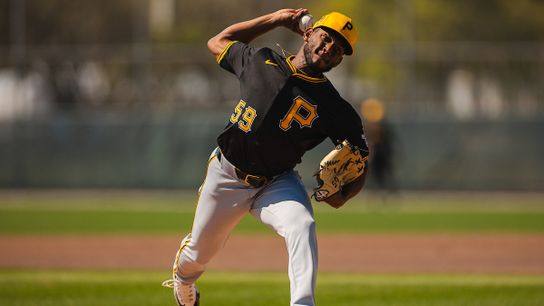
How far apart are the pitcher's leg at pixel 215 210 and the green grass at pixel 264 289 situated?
1.56m

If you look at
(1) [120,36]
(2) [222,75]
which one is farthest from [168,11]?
(2) [222,75]

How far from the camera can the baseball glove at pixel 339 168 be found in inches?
218

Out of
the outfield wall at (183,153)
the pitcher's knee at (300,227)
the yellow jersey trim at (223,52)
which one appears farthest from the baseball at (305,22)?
the outfield wall at (183,153)

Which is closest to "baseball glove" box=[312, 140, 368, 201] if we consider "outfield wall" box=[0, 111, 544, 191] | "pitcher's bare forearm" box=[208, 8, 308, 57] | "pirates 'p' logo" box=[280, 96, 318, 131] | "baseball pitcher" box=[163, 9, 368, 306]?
"baseball pitcher" box=[163, 9, 368, 306]

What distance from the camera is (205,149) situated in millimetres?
22125

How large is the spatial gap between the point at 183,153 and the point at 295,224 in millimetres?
17121

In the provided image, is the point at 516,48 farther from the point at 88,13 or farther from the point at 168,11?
the point at 88,13

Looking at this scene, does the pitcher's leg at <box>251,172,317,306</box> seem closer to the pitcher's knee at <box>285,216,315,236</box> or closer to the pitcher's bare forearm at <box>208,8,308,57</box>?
the pitcher's knee at <box>285,216,315,236</box>

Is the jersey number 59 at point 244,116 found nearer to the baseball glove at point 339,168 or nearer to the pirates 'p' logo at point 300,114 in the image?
the pirates 'p' logo at point 300,114

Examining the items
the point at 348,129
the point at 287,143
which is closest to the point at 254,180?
the point at 287,143

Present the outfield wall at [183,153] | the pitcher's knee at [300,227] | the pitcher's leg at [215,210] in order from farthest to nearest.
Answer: the outfield wall at [183,153] < the pitcher's leg at [215,210] < the pitcher's knee at [300,227]

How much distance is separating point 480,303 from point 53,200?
15006 mm

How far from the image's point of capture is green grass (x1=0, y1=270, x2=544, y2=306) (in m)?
7.51

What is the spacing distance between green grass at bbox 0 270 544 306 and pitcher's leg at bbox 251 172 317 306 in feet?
6.39
